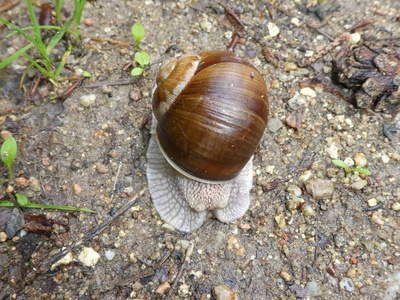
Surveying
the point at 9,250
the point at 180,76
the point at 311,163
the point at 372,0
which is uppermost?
the point at 372,0

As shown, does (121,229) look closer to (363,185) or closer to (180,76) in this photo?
(180,76)

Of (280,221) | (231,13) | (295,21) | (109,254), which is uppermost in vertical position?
(295,21)

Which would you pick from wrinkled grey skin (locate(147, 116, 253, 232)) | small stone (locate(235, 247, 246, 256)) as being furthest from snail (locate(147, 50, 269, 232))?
small stone (locate(235, 247, 246, 256))

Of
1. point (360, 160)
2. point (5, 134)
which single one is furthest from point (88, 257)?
point (360, 160)

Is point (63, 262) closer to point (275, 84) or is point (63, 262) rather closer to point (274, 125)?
point (274, 125)

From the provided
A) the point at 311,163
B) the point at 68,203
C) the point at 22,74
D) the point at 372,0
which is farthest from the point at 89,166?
the point at 372,0

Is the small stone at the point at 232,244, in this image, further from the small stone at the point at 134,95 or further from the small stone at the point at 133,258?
the small stone at the point at 134,95

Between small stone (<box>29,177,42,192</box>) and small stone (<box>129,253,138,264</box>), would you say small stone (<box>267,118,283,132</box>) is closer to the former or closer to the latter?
small stone (<box>129,253,138,264</box>)
